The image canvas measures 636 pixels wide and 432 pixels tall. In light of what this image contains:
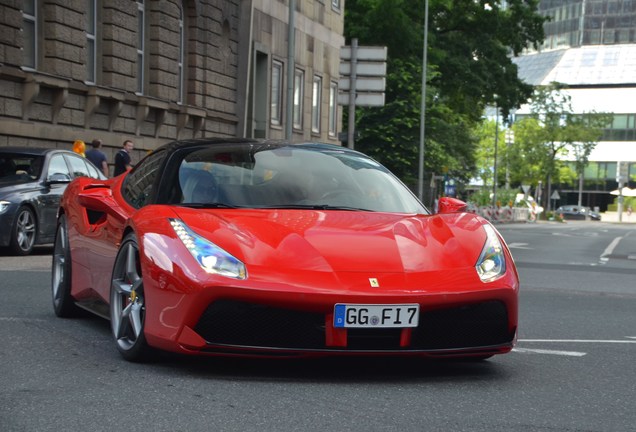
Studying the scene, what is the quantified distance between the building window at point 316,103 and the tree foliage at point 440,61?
415 centimetres

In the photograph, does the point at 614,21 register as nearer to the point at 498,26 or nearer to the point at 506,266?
the point at 498,26

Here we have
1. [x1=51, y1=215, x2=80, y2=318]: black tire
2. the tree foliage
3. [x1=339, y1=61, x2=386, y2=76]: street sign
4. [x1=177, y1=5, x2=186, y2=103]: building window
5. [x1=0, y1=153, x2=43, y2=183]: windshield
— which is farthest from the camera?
the tree foliage

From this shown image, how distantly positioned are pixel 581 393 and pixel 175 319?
72.3 inches

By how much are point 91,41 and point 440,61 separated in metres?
26.1

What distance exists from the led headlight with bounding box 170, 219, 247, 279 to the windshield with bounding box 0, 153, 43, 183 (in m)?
11.0

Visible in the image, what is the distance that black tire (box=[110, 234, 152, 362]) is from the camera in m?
6.21

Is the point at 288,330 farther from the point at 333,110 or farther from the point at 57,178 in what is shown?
the point at 333,110

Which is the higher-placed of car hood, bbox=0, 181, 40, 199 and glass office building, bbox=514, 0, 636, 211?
glass office building, bbox=514, 0, 636, 211

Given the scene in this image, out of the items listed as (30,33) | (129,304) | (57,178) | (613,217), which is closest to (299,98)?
(30,33)

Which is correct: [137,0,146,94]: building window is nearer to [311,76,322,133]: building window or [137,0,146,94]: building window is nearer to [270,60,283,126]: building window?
[270,60,283,126]: building window

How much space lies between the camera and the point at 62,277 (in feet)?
27.3

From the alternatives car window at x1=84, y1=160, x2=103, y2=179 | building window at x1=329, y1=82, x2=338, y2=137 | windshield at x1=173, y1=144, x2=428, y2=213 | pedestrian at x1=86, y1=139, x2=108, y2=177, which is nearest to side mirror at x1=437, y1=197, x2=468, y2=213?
windshield at x1=173, y1=144, x2=428, y2=213

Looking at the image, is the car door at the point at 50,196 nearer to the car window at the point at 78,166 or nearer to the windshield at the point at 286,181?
the car window at the point at 78,166

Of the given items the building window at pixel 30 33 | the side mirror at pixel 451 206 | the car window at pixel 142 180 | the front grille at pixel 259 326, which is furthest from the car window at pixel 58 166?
the front grille at pixel 259 326
